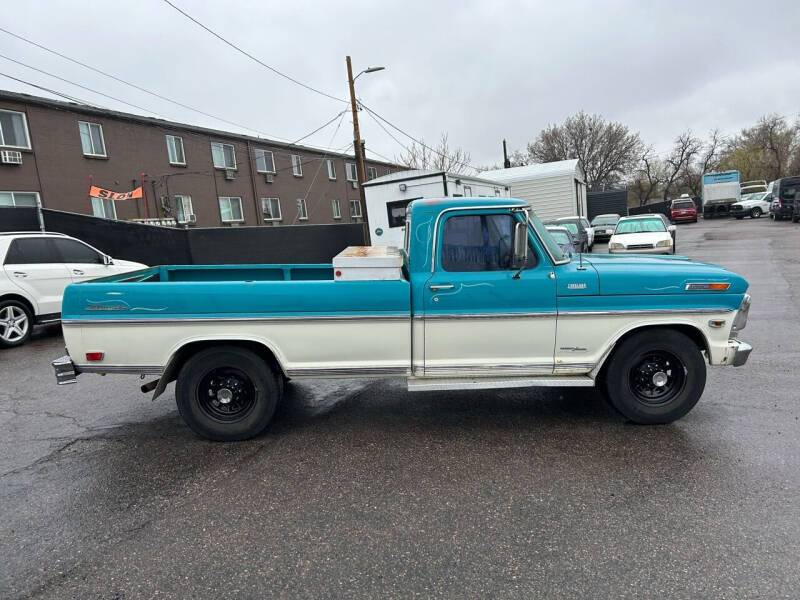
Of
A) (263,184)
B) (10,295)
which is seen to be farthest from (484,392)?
(263,184)

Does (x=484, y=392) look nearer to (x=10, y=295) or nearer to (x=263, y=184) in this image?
(x=10, y=295)

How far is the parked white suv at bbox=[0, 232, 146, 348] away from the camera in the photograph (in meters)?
8.41

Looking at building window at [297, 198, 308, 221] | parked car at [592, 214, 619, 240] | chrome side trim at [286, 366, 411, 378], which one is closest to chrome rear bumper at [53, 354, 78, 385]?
chrome side trim at [286, 366, 411, 378]

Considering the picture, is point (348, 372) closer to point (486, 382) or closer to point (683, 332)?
point (486, 382)

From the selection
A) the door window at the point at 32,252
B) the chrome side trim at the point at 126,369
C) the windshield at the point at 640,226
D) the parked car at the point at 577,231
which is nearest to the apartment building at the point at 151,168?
the door window at the point at 32,252

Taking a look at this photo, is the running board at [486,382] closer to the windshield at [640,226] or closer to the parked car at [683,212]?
the windshield at [640,226]

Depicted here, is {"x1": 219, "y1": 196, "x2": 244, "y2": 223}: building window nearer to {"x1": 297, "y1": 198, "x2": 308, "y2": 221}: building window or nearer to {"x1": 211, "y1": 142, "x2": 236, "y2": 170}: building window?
{"x1": 211, "y1": 142, "x2": 236, "y2": 170}: building window

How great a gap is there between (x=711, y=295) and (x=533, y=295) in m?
1.44

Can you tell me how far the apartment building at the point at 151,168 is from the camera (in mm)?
17266

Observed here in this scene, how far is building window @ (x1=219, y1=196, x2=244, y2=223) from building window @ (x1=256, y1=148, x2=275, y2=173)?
8.48 ft

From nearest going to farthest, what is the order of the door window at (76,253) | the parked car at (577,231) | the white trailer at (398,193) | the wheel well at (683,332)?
the wheel well at (683,332), the door window at (76,253), the white trailer at (398,193), the parked car at (577,231)

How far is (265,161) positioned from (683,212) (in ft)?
91.5

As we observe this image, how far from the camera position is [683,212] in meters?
34.9

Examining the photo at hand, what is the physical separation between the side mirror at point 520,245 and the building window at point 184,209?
70.8 feet
